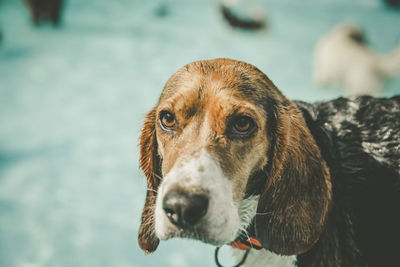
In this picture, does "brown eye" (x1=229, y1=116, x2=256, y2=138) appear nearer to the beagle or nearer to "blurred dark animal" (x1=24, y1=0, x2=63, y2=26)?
the beagle

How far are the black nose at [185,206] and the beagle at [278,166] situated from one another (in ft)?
0.45

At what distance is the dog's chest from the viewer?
6.07 ft

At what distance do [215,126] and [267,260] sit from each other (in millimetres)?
1021

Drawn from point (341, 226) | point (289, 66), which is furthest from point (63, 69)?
point (341, 226)

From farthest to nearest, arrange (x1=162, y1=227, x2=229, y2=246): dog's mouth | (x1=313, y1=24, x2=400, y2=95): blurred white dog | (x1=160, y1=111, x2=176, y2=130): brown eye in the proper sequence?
(x1=313, y1=24, x2=400, y2=95): blurred white dog, (x1=160, y1=111, x2=176, y2=130): brown eye, (x1=162, y1=227, x2=229, y2=246): dog's mouth

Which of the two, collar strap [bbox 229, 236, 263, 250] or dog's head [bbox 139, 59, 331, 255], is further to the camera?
collar strap [bbox 229, 236, 263, 250]

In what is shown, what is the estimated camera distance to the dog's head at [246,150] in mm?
1520

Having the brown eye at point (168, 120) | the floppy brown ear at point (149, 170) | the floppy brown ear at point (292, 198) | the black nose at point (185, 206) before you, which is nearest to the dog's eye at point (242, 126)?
the floppy brown ear at point (292, 198)

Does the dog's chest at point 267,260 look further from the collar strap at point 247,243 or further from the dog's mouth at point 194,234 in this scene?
the dog's mouth at point 194,234

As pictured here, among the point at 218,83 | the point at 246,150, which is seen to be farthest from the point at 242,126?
the point at 218,83

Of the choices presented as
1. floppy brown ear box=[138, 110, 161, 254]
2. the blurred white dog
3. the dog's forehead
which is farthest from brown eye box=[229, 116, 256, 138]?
the blurred white dog

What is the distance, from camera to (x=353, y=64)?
5879 mm

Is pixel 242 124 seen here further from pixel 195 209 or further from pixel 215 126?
pixel 195 209

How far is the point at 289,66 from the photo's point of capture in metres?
7.18
